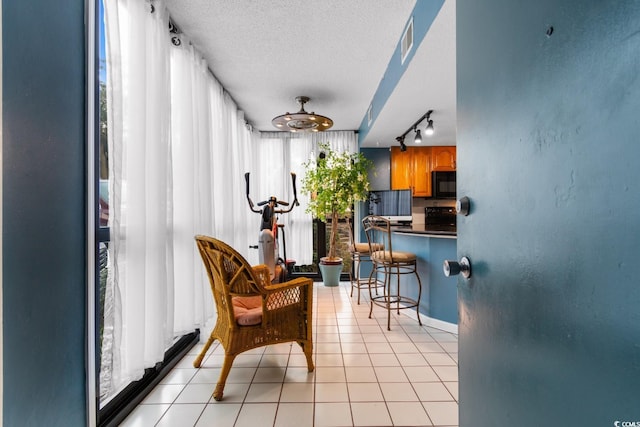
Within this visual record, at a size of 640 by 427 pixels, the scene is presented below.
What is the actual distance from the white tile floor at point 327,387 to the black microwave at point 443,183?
9.04 feet

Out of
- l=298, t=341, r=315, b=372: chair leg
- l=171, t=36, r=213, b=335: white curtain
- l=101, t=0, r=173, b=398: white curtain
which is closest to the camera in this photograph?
l=101, t=0, r=173, b=398: white curtain

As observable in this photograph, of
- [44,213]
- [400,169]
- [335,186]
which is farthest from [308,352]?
[400,169]

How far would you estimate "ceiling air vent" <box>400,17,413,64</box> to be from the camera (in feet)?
6.99

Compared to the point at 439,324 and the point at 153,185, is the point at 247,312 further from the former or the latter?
the point at 439,324

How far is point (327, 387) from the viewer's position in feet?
6.27

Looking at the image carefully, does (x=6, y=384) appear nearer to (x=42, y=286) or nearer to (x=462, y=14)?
(x=42, y=286)

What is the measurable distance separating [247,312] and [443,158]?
13.9 feet

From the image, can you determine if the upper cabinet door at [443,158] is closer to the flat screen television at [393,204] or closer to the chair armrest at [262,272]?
the flat screen television at [393,204]

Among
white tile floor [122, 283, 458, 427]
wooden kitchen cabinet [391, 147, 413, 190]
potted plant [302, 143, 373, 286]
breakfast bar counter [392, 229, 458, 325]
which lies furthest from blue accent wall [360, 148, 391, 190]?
white tile floor [122, 283, 458, 427]

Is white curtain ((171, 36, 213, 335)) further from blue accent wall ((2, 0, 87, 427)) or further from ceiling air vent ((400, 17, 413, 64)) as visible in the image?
ceiling air vent ((400, 17, 413, 64))

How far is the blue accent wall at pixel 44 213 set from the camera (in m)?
0.96

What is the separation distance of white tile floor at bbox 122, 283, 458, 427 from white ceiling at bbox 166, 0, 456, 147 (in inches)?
91.5

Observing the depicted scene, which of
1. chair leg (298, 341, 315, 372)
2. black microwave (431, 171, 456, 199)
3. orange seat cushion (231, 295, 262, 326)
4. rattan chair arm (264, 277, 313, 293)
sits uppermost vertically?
black microwave (431, 171, 456, 199)

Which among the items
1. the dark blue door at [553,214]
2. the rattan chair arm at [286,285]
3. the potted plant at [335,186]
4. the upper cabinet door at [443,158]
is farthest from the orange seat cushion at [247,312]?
the upper cabinet door at [443,158]
